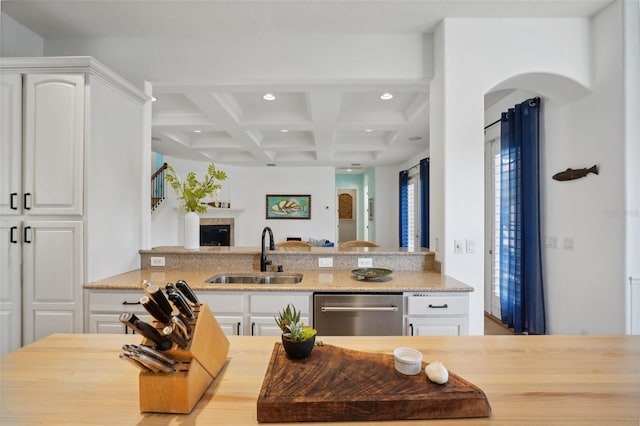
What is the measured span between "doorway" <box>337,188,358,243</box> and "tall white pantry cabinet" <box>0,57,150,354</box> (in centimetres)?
850

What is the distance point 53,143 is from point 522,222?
4.05 m

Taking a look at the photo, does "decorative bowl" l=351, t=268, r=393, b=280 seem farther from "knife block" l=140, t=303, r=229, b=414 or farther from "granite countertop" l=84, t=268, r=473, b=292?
"knife block" l=140, t=303, r=229, b=414

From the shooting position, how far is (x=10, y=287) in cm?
201

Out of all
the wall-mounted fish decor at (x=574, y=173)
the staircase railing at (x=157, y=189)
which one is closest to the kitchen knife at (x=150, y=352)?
the wall-mounted fish decor at (x=574, y=173)

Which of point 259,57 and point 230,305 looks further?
point 259,57

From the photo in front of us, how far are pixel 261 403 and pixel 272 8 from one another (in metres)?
2.57

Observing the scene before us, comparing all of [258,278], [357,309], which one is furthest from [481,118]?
[258,278]

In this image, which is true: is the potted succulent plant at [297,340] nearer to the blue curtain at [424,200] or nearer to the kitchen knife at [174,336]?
the kitchen knife at [174,336]

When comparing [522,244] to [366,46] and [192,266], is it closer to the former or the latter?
[366,46]

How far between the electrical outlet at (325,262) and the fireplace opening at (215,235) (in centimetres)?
493

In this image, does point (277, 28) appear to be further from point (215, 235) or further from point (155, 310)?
point (215, 235)

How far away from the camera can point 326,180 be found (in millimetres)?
7254

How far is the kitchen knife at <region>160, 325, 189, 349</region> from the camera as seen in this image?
69 cm

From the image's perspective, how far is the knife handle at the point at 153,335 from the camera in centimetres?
66
